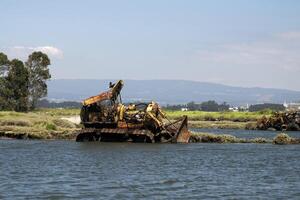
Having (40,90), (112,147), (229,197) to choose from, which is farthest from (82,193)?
(40,90)

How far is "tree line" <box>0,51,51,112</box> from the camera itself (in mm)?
103438

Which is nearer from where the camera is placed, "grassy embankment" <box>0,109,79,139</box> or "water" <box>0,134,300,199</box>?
"water" <box>0,134,300,199</box>

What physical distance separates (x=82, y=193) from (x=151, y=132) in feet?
90.5

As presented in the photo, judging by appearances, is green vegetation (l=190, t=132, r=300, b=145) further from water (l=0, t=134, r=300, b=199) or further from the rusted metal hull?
water (l=0, t=134, r=300, b=199)

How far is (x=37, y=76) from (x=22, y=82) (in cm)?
486

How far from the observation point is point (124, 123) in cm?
5638

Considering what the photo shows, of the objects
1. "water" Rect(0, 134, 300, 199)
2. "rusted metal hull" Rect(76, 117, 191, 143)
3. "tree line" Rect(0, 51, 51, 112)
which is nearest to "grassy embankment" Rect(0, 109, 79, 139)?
"rusted metal hull" Rect(76, 117, 191, 143)

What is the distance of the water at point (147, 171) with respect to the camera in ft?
96.2

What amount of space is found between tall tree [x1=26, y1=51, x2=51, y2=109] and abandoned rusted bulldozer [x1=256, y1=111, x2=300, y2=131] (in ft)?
118

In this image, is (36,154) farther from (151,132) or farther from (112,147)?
(151,132)

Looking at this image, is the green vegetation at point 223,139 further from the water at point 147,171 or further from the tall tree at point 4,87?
the tall tree at point 4,87

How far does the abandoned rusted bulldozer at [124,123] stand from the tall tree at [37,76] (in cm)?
5157

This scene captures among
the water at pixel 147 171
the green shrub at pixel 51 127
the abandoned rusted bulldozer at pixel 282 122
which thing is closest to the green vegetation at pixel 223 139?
the water at pixel 147 171

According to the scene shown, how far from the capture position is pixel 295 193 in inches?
1174
